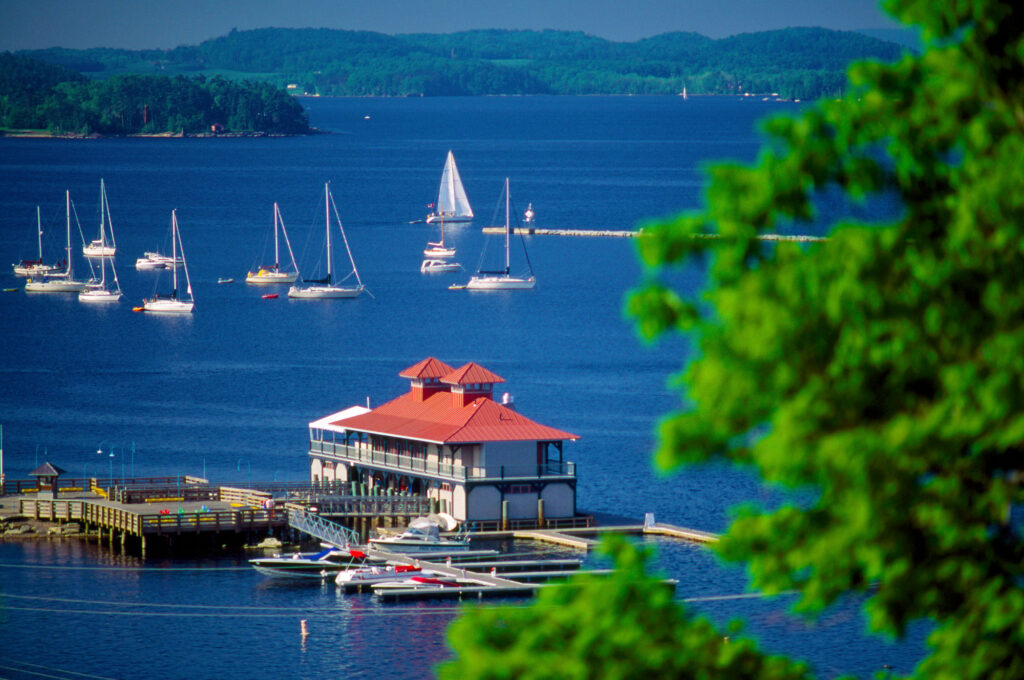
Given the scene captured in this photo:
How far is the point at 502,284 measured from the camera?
14375 cm

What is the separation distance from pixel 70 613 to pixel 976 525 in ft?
139

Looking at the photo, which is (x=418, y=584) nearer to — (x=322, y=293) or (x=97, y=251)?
(x=322, y=293)

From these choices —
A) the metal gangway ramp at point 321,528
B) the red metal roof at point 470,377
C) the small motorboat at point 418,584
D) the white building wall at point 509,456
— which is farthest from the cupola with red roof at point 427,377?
the small motorboat at point 418,584

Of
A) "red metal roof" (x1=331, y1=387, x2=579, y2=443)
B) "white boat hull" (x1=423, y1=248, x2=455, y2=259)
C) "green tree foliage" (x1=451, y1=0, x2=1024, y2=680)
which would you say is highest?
"green tree foliage" (x1=451, y1=0, x2=1024, y2=680)

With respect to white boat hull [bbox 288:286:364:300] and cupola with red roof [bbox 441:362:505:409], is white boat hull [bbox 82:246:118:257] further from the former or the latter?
cupola with red roof [bbox 441:362:505:409]

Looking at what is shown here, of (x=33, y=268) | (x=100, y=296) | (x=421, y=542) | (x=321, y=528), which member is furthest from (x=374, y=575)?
(x=33, y=268)

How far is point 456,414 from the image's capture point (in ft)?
191

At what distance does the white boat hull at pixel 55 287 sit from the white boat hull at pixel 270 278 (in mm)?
13518

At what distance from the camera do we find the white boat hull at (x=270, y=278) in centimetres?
14588

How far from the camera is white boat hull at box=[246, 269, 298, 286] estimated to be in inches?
5743

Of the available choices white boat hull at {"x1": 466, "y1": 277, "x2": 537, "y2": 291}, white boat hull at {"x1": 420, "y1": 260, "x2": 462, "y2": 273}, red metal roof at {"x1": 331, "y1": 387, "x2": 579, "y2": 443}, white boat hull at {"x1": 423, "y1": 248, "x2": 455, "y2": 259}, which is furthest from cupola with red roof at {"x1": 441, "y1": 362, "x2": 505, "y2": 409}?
white boat hull at {"x1": 423, "y1": 248, "x2": 455, "y2": 259}

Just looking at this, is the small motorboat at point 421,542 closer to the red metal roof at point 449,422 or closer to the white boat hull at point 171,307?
the red metal roof at point 449,422

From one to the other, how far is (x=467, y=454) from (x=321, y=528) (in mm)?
5128

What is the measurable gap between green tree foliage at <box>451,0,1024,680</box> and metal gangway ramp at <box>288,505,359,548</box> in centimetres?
4438
